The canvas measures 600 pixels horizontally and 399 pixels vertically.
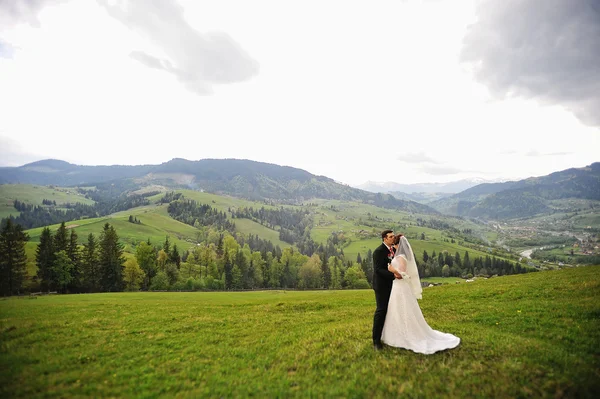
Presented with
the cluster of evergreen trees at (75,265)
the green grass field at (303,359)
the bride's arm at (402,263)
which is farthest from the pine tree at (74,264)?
the bride's arm at (402,263)

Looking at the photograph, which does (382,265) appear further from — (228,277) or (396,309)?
(228,277)

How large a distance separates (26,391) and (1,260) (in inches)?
3262

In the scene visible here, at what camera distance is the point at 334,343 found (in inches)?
522

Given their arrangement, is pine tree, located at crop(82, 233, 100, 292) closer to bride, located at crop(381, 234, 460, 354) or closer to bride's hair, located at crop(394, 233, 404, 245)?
bride, located at crop(381, 234, 460, 354)

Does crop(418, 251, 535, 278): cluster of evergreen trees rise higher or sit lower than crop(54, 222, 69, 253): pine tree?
lower

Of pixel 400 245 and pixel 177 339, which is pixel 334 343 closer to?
pixel 400 245

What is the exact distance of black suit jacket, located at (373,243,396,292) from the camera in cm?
1271

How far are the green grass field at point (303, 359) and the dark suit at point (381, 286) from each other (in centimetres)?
107

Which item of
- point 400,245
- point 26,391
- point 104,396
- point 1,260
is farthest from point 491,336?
point 1,260

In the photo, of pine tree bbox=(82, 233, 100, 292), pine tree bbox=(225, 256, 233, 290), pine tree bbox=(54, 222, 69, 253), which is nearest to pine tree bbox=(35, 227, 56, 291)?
pine tree bbox=(54, 222, 69, 253)

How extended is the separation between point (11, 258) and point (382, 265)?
9024 cm

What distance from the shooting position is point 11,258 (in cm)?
6294

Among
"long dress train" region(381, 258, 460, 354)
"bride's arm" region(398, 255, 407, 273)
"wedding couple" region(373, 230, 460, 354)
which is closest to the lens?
"long dress train" region(381, 258, 460, 354)

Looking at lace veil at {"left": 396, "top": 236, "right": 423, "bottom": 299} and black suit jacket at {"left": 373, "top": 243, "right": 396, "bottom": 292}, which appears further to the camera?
lace veil at {"left": 396, "top": 236, "right": 423, "bottom": 299}
